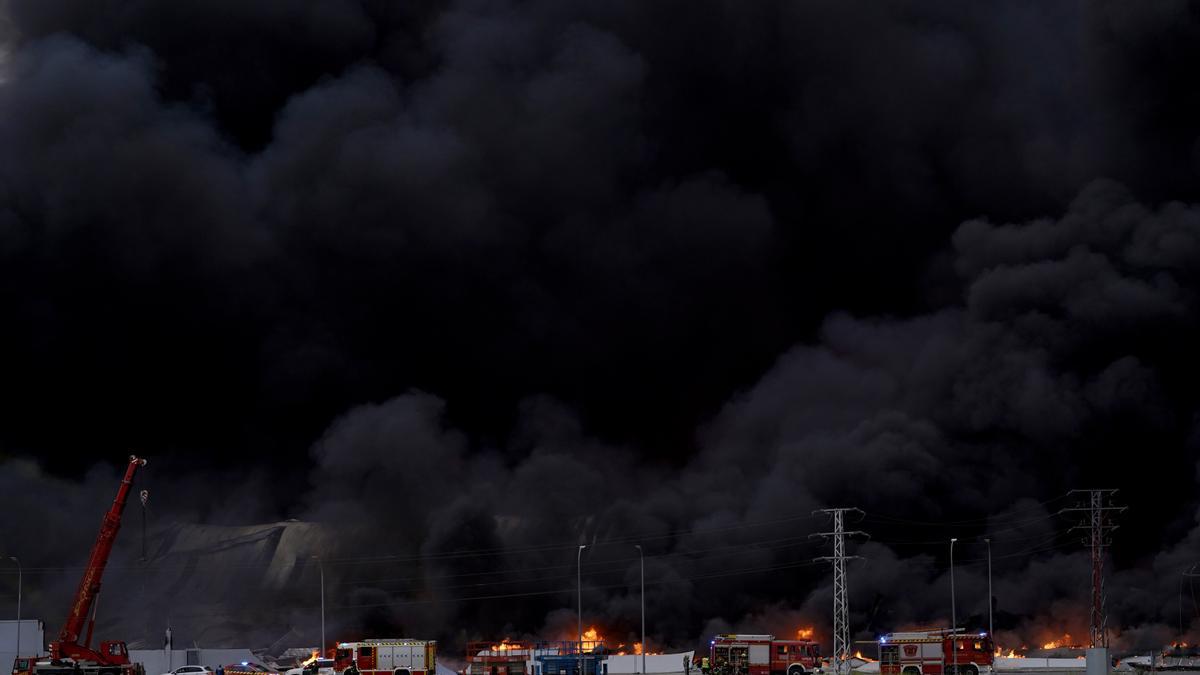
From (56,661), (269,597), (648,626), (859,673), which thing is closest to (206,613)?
(269,597)

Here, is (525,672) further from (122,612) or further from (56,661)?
(122,612)

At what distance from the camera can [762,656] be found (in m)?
85.2

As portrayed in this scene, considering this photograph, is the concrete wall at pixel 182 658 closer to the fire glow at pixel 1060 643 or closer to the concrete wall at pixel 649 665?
the concrete wall at pixel 649 665

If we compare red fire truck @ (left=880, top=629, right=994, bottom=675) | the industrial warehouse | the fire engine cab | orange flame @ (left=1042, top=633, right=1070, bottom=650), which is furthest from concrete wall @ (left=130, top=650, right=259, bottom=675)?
orange flame @ (left=1042, top=633, right=1070, bottom=650)

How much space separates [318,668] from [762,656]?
2204cm

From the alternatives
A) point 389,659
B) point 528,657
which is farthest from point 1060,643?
point 389,659

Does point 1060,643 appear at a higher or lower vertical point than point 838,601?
lower

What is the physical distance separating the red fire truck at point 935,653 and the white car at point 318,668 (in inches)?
1046

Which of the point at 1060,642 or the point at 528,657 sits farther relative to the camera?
the point at 1060,642

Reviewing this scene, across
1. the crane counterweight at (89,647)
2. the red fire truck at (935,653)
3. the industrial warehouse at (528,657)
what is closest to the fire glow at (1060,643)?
the industrial warehouse at (528,657)

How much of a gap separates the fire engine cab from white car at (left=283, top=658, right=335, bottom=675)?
2.13 m

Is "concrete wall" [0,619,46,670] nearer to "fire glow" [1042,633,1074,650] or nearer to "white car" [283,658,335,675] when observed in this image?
"white car" [283,658,335,675]

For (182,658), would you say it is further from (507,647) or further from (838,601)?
(838,601)

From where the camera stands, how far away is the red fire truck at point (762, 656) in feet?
278
